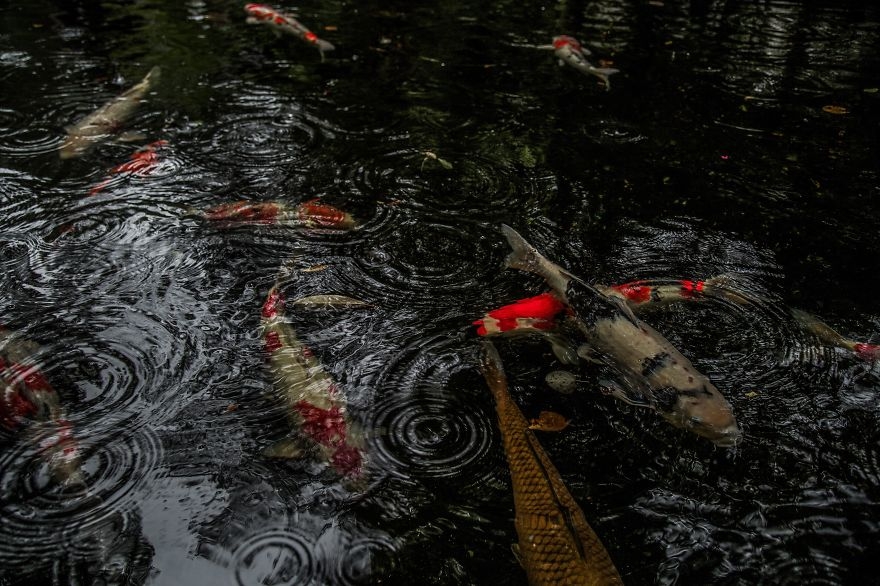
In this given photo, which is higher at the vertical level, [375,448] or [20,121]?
[20,121]

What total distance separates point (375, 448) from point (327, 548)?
22.4 inches

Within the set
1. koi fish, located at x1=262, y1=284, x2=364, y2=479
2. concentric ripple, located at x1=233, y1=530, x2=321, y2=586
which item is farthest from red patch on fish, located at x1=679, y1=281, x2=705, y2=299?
concentric ripple, located at x1=233, y1=530, x2=321, y2=586

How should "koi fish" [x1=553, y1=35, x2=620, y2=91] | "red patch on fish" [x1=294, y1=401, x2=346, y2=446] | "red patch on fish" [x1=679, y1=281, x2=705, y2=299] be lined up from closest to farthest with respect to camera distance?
"red patch on fish" [x1=294, y1=401, x2=346, y2=446]
"red patch on fish" [x1=679, y1=281, x2=705, y2=299]
"koi fish" [x1=553, y1=35, x2=620, y2=91]

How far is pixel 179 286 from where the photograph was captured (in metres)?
4.33

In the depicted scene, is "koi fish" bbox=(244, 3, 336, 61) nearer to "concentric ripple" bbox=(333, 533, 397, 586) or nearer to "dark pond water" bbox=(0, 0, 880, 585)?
"dark pond water" bbox=(0, 0, 880, 585)

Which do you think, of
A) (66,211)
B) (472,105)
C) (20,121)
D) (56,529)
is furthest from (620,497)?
(20,121)

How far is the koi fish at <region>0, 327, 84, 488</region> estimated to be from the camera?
302 cm

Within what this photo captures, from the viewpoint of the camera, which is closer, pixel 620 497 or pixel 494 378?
pixel 620 497

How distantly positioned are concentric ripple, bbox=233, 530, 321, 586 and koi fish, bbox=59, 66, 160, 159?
493 cm

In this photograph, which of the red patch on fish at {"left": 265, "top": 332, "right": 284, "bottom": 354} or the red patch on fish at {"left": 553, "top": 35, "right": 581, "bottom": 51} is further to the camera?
the red patch on fish at {"left": 553, "top": 35, "right": 581, "bottom": 51}

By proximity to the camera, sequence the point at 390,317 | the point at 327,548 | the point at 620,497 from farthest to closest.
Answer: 1. the point at 390,317
2. the point at 620,497
3. the point at 327,548

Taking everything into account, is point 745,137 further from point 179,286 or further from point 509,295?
point 179,286

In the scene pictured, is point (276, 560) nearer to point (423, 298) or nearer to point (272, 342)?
point (272, 342)

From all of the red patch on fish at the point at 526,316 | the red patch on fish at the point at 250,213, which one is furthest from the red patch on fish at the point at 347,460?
the red patch on fish at the point at 250,213
